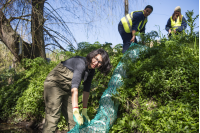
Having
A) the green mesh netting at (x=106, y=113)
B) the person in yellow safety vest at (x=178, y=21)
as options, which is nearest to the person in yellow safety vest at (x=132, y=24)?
the person in yellow safety vest at (x=178, y=21)

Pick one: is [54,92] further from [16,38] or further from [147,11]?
[16,38]

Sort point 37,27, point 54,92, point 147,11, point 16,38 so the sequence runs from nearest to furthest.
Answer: point 54,92
point 147,11
point 37,27
point 16,38

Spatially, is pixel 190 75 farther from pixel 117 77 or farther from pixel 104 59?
pixel 104 59

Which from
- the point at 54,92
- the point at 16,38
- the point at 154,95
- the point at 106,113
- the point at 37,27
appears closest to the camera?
the point at 54,92

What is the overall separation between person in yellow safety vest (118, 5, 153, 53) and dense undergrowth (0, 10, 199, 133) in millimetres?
455

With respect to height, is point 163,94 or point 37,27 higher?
point 37,27

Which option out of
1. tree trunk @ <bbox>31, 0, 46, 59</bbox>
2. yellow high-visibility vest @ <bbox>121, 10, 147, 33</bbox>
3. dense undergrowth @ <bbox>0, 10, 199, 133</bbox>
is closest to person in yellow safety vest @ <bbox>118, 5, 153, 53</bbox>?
yellow high-visibility vest @ <bbox>121, 10, 147, 33</bbox>

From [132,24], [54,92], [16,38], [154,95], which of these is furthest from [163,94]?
[16,38]

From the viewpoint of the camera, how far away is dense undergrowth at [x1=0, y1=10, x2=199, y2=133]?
2.33 meters

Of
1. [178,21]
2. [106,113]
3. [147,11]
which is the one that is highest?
[147,11]

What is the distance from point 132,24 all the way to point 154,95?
2304mm

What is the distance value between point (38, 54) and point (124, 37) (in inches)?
141

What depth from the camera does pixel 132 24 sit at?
4480mm

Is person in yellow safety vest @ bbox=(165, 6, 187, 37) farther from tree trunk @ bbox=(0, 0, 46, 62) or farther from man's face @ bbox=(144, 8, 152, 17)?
A: tree trunk @ bbox=(0, 0, 46, 62)
